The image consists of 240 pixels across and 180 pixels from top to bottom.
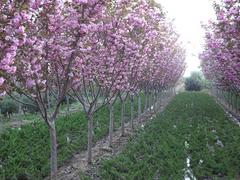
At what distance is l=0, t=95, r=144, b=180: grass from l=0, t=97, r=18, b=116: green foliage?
884 cm

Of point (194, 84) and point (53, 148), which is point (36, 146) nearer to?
point (53, 148)

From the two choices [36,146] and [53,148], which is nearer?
[53,148]

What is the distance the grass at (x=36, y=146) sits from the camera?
33.2 feet

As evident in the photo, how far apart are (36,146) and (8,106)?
14487 mm

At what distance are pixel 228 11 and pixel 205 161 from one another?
14.2 feet

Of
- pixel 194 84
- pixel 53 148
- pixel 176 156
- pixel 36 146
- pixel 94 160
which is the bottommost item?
pixel 94 160

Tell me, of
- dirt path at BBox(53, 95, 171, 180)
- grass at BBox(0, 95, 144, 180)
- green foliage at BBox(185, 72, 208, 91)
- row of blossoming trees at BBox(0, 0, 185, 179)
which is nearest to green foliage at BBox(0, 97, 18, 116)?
grass at BBox(0, 95, 144, 180)

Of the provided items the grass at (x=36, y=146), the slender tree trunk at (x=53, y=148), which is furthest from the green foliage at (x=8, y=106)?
the slender tree trunk at (x=53, y=148)

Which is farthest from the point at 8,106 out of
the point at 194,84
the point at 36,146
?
the point at 194,84

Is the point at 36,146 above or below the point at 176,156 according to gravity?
above

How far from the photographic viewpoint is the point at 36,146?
12.5 meters

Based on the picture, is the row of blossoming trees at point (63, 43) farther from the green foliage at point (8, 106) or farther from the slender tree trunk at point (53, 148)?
the green foliage at point (8, 106)

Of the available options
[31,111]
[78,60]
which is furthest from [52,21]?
[31,111]

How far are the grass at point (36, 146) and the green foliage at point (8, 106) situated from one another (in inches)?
348
